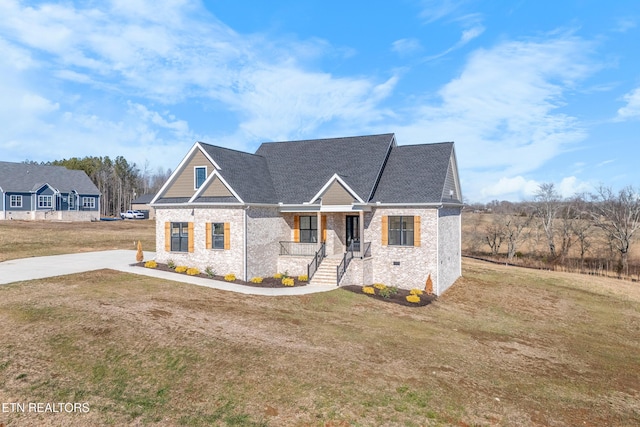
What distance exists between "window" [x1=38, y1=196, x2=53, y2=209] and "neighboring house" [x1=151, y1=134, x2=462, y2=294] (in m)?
46.1

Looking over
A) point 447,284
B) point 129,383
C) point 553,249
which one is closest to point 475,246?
point 553,249

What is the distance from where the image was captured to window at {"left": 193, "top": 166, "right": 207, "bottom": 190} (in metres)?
23.5

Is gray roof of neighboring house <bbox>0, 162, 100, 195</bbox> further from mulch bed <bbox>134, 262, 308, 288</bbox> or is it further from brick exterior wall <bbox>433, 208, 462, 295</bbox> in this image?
brick exterior wall <bbox>433, 208, 462, 295</bbox>

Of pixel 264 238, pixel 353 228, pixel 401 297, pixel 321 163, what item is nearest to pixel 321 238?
pixel 353 228

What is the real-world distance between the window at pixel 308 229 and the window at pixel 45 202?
52250 mm

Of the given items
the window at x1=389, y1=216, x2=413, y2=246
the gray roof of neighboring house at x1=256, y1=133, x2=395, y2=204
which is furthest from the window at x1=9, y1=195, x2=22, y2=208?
the window at x1=389, y1=216, x2=413, y2=246

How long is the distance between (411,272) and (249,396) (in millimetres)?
14802

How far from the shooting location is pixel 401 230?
2238 cm

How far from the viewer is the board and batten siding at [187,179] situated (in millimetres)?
23547

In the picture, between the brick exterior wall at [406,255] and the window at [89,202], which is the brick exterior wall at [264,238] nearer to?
the brick exterior wall at [406,255]

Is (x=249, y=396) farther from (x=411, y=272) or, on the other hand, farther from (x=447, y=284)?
(x=447, y=284)

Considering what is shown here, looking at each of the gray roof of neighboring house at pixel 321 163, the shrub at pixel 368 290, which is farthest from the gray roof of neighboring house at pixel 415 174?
the shrub at pixel 368 290

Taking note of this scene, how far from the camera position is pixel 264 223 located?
2309cm

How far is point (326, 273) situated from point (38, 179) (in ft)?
190
